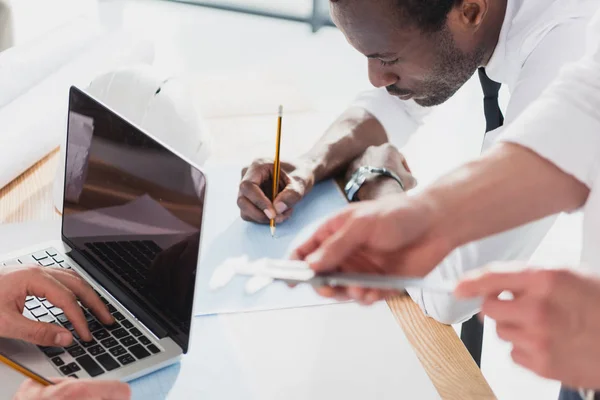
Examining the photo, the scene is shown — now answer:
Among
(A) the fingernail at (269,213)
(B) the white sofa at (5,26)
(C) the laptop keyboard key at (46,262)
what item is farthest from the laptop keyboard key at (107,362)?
(B) the white sofa at (5,26)

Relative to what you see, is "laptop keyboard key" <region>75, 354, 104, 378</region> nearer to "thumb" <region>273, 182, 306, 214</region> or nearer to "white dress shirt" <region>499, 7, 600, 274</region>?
"thumb" <region>273, 182, 306, 214</region>

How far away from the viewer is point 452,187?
0.77m

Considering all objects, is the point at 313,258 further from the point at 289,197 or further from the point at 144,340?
the point at 289,197

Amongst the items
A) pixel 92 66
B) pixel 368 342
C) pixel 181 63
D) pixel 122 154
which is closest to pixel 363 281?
pixel 368 342

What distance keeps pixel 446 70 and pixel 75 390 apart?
0.89 metres

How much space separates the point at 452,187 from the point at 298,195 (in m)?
0.52

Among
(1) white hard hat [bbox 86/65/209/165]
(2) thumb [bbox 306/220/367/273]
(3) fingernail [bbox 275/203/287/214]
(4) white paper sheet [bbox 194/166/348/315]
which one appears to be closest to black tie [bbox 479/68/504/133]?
(4) white paper sheet [bbox 194/166/348/315]

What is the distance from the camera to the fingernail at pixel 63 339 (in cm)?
89

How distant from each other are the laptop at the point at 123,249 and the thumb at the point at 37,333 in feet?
0.07

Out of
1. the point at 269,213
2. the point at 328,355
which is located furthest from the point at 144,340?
the point at 269,213

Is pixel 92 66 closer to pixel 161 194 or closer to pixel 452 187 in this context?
pixel 161 194

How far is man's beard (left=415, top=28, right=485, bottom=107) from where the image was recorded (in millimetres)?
1286

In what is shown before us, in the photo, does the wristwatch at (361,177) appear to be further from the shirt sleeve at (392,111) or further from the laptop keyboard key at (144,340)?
the laptop keyboard key at (144,340)

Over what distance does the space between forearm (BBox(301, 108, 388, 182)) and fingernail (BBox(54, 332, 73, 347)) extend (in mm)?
579
